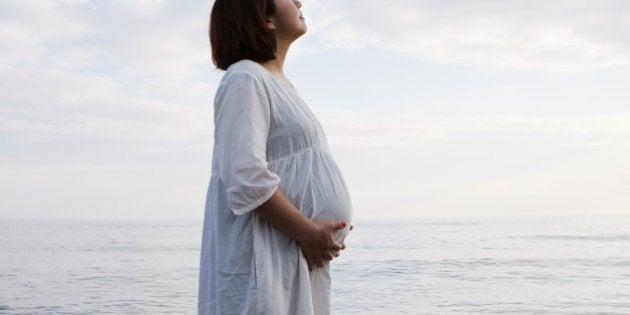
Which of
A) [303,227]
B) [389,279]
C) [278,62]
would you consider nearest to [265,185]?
[303,227]

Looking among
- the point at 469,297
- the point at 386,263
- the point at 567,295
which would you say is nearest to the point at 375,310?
the point at 469,297

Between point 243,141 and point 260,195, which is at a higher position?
point 243,141

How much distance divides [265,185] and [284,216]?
10 centimetres

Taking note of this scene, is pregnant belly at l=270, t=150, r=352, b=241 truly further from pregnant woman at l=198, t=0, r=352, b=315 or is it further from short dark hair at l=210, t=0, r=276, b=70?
short dark hair at l=210, t=0, r=276, b=70

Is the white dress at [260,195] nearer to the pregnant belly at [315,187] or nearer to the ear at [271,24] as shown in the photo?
the pregnant belly at [315,187]

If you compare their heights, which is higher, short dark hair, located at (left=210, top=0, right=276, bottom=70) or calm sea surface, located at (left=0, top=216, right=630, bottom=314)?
short dark hair, located at (left=210, top=0, right=276, bottom=70)

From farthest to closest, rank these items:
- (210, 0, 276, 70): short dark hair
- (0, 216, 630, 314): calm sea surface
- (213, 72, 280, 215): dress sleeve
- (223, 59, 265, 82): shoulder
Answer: (0, 216, 630, 314): calm sea surface < (210, 0, 276, 70): short dark hair < (223, 59, 265, 82): shoulder < (213, 72, 280, 215): dress sleeve

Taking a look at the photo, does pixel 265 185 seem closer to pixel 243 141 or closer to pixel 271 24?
pixel 243 141

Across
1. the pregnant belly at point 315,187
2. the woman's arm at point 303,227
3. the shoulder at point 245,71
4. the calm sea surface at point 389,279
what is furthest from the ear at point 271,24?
the calm sea surface at point 389,279

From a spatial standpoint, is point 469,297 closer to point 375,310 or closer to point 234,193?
point 375,310

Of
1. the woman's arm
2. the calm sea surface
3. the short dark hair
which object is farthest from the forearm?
the calm sea surface

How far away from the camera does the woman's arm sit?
1923 mm

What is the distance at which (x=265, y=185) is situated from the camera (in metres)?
1.88

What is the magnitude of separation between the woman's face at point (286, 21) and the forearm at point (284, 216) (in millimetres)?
467
